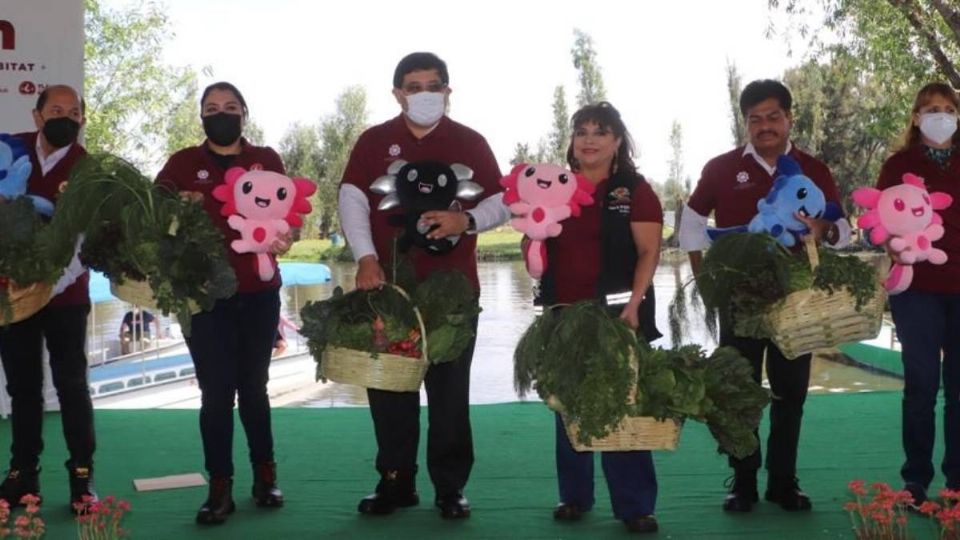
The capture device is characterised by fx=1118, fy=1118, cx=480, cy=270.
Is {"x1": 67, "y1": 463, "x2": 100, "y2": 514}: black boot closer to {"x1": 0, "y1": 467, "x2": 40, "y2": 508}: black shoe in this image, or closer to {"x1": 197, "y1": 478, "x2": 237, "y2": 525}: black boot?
{"x1": 0, "y1": 467, "x2": 40, "y2": 508}: black shoe

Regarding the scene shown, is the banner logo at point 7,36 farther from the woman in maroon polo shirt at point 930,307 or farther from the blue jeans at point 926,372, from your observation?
the blue jeans at point 926,372

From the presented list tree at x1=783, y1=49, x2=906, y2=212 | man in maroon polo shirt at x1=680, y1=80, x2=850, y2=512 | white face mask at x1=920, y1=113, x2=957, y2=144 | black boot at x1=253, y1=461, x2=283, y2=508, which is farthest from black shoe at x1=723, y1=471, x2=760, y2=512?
tree at x1=783, y1=49, x2=906, y2=212

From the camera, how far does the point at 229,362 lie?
3701 mm

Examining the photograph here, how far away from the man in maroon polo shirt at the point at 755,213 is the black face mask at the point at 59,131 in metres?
2.11

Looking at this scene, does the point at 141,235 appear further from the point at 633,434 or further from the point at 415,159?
the point at 633,434

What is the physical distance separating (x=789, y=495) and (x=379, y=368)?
149 cm

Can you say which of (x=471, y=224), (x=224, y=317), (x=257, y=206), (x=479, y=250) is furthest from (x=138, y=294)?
(x=479, y=250)

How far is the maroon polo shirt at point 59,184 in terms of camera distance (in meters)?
3.75

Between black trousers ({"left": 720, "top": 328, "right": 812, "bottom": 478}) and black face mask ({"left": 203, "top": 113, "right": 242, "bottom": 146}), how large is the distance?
68.5 inches

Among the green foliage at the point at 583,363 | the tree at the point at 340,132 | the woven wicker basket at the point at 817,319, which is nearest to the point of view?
the green foliage at the point at 583,363

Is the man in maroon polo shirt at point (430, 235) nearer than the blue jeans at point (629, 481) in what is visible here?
No

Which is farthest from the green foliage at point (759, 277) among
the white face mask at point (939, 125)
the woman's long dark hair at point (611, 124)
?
the white face mask at point (939, 125)

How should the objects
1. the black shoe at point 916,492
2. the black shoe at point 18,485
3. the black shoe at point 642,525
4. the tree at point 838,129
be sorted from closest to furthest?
the black shoe at point 642,525
the black shoe at point 916,492
the black shoe at point 18,485
the tree at point 838,129

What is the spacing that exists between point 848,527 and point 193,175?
240 centimetres
